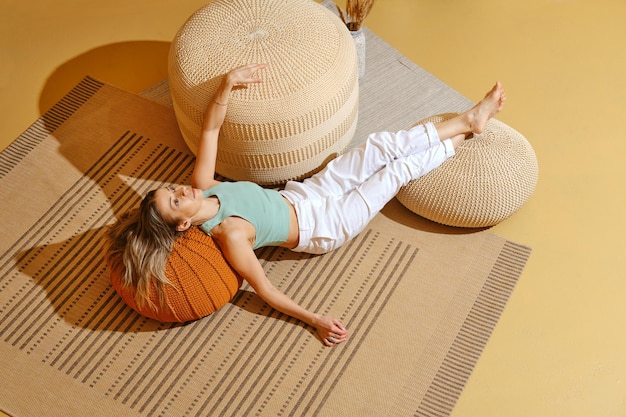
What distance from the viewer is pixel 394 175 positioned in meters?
2.63

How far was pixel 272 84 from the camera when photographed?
2.51m

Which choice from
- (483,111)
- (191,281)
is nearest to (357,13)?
(483,111)

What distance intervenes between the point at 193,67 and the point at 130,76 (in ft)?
2.68

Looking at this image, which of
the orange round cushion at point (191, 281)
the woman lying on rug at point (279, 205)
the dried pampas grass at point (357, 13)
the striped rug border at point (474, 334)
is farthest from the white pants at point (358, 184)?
the dried pampas grass at point (357, 13)

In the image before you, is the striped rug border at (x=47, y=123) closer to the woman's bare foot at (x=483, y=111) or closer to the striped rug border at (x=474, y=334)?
the woman's bare foot at (x=483, y=111)

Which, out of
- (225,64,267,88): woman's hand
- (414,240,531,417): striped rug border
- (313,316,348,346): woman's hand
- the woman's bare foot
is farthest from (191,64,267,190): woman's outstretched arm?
(414,240,531,417): striped rug border

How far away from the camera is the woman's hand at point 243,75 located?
246cm

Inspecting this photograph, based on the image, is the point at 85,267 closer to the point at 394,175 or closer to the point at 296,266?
the point at 296,266

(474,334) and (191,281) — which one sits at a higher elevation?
(191,281)

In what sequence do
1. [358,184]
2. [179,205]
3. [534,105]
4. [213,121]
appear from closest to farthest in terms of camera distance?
1. [179,205]
2. [213,121]
3. [358,184]
4. [534,105]

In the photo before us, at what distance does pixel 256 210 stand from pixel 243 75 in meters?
0.46

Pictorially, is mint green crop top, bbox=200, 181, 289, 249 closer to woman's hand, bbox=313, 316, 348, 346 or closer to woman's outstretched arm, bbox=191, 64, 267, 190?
woman's outstretched arm, bbox=191, 64, 267, 190

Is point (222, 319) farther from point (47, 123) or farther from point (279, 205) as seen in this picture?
point (47, 123)

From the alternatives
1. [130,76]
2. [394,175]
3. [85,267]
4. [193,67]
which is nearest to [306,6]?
[193,67]
